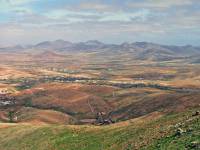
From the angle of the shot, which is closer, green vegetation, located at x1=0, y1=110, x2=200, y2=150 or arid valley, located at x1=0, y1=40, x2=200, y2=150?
green vegetation, located at x1=0, y1=110, x2=200, y2=150

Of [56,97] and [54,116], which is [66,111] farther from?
[56,97]

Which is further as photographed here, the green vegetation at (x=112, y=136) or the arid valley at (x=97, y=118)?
the arid valley at (x=97, y=118)

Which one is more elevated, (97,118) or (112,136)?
(112,136)

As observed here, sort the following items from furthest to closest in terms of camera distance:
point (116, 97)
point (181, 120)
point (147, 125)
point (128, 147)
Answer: point (116, 97) → point (147, 125) → point (181, 120) → point (128, 147)

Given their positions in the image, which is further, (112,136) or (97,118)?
(97,118)

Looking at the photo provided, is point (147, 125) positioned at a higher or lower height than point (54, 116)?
higher

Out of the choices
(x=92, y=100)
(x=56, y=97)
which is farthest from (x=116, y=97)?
(x=56, y=97)

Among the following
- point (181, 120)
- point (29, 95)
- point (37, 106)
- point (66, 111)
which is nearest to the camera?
point (181, 120)

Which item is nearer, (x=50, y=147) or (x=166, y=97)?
(x=50, y=147)
